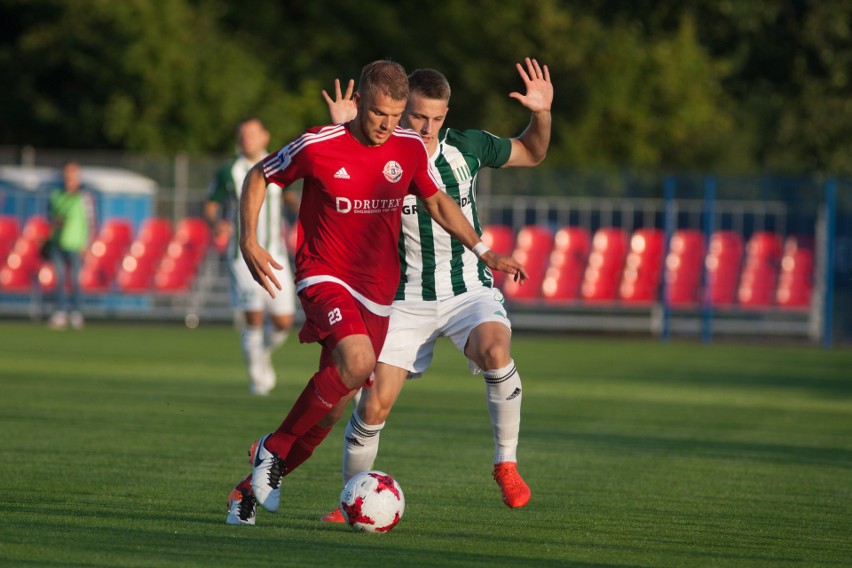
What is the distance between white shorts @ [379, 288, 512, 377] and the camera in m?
7.37

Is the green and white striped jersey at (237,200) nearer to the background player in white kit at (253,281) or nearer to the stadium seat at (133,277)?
the background player in white kit at (253,281)

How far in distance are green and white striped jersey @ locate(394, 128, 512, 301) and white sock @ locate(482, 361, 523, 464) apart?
0.49 m

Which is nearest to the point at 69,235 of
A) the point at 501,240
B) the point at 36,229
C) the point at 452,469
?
the point at 36,229

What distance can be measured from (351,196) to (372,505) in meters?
1.36

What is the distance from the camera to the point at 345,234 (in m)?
6.89

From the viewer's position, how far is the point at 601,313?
961 inches

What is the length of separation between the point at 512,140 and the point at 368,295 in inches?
58.1

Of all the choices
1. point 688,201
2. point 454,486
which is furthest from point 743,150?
point 454,486

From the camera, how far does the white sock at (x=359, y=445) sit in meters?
7.16

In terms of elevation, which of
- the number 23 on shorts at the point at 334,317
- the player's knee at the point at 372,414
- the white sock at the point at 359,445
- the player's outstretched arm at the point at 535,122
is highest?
the player's outstretched arm at the point at 535,122

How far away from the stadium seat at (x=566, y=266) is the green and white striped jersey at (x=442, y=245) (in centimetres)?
1628

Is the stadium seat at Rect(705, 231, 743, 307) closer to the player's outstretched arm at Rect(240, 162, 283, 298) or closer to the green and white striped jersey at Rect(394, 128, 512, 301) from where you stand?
the green and white striped jersey at Rect(394, 128, 512, 301)

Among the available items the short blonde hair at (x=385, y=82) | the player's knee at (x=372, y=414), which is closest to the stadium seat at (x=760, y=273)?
the player's knee at (x=372, y=414)

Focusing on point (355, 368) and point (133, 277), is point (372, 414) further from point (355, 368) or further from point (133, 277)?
point (133, 277)
